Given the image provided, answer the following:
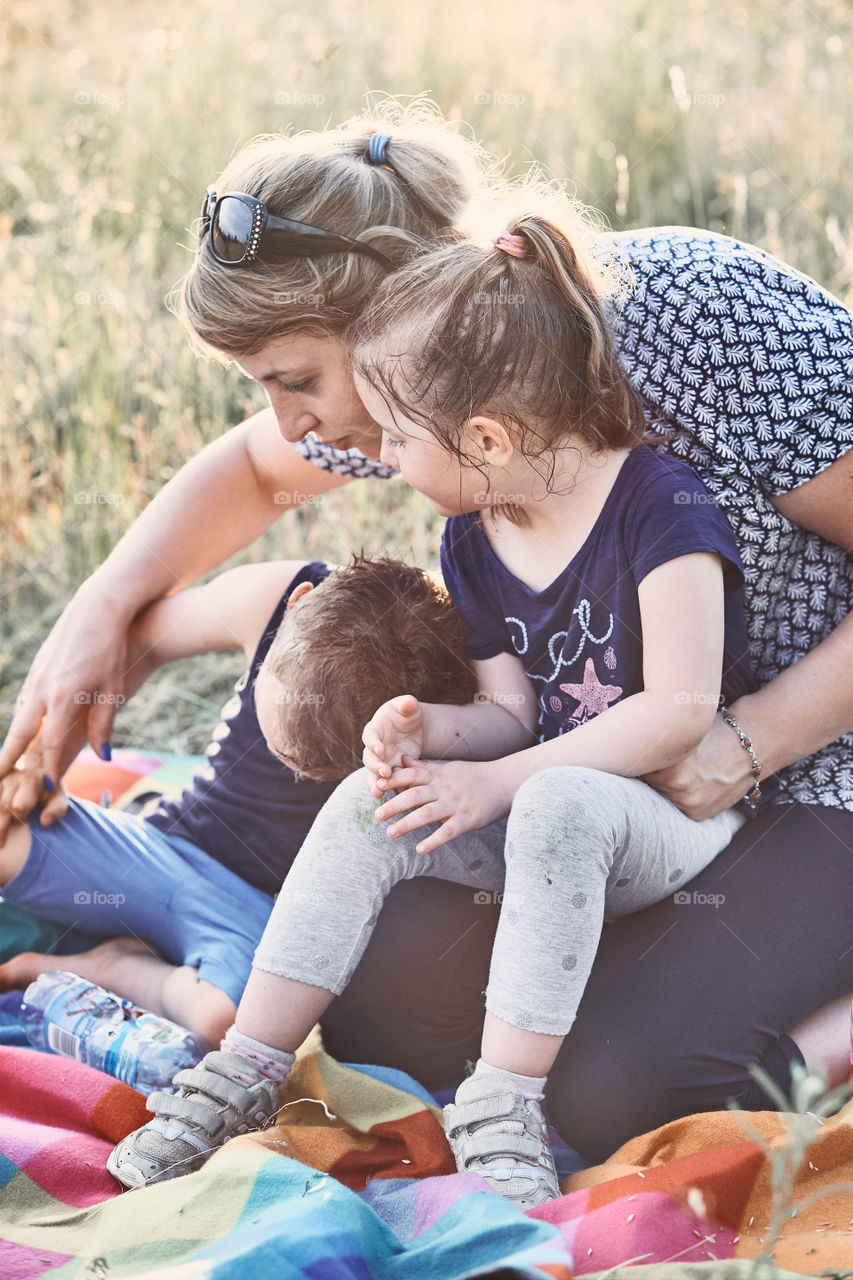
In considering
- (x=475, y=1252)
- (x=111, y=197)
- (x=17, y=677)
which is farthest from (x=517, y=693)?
(x=111, y=197)

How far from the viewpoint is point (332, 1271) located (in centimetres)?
94

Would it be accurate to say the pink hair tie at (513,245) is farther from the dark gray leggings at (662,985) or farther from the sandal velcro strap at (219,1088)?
the sandal velcro strap at (219,1088)

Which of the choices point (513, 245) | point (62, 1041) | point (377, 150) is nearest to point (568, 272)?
point (513, 245)

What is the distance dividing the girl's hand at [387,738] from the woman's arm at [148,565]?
1.87 feet

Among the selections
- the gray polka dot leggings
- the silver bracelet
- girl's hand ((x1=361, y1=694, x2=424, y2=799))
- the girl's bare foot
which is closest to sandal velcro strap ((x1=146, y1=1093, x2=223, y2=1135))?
the gray polka dot leggings

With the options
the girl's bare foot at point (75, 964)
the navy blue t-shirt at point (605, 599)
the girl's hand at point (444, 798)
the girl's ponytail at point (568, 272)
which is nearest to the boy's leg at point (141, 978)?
the girl's bare foot at point (75, 964)

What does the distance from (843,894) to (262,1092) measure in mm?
691

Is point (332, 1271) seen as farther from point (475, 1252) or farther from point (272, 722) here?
point (272, 722)

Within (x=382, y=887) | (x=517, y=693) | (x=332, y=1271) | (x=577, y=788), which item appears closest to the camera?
(x=332, y=1271)

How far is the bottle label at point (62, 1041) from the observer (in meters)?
1.53

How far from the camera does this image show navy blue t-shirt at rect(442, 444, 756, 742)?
4.43 feet

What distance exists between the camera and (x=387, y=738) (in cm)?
135

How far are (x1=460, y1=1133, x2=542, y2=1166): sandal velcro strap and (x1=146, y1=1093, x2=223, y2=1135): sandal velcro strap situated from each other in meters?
0.26

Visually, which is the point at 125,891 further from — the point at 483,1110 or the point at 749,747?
the point at 749,747
